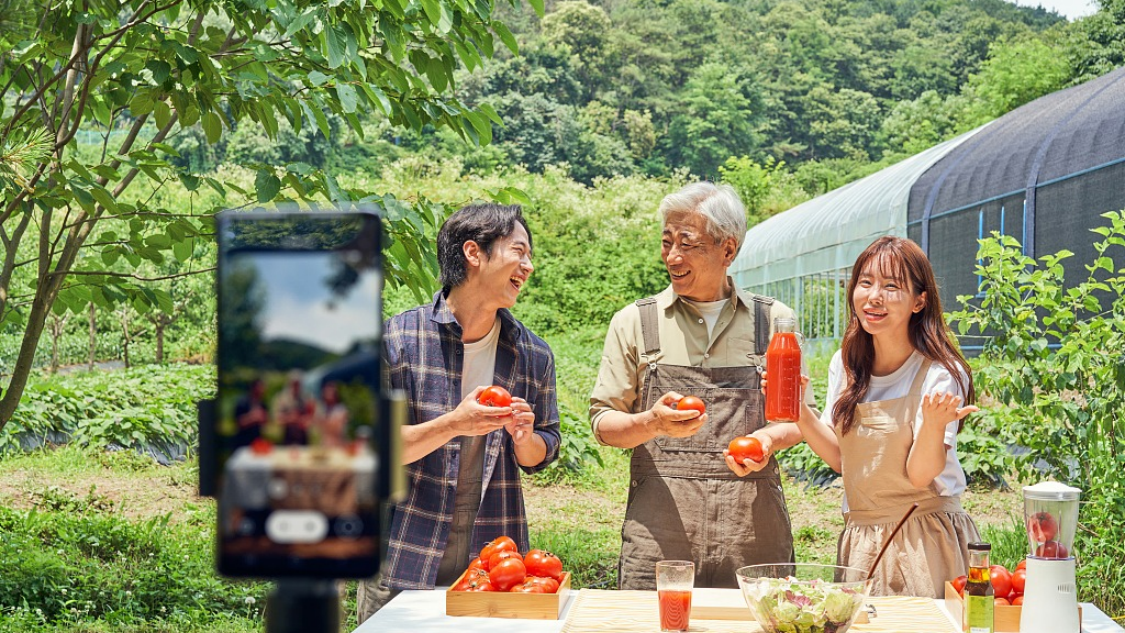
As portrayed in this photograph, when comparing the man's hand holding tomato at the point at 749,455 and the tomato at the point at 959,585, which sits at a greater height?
the man's hand holding tomato at the point at 749,455

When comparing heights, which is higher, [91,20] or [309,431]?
[91,20]

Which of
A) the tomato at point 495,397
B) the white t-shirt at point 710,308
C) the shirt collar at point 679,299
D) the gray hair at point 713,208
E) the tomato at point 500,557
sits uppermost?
the gray hair at point 713,208

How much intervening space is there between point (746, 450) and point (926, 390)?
404 millimetres

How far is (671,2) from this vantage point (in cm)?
3322

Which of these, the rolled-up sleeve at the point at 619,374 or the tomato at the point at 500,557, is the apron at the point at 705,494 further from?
the tomato at the point at 500,557

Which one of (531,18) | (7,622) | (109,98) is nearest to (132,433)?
(7,622)

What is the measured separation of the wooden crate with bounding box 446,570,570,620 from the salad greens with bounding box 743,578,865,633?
15.8 inches

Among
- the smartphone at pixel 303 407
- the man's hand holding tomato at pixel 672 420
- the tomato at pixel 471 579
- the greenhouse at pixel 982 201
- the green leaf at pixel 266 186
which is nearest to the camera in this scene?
the smartphone at pixel 303 407

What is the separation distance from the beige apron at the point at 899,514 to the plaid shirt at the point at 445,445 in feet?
2.25

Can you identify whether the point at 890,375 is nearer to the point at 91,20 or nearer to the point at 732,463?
the point at 732,463

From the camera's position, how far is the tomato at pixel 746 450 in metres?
2.24

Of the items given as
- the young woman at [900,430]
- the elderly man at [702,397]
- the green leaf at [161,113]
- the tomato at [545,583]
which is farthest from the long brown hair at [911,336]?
the green leaf at [161,113]

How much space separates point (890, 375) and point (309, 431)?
206cm

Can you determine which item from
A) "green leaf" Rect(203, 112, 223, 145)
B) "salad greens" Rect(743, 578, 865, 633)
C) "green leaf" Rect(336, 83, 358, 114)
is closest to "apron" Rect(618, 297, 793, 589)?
"salad greens" Rect(743, 578, 865, 633)
